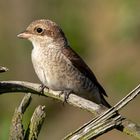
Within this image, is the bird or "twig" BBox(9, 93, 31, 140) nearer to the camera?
"twig" BBox(9, 93, 31, 140)

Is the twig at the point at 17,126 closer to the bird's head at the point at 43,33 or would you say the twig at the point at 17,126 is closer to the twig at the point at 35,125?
the twig at the point at 35,125

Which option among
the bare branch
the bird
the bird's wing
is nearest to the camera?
the bare branch

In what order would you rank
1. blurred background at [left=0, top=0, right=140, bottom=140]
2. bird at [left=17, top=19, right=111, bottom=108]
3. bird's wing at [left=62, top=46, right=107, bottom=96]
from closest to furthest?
bird at [left=17, top=19, right=111, bottom=108] → bird's wing at [left=62, top=46, right=107, bottom=96] → blurred background at [left=0, top=0, right=140, bottom=140]

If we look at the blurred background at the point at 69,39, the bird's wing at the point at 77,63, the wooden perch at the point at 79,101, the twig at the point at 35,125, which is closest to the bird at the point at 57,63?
the bird's wing at the point at 77,63

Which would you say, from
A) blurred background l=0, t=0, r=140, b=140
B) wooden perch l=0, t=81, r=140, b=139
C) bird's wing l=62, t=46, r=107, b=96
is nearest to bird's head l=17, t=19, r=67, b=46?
bird's wing l=62, t=46, r=107, b=96

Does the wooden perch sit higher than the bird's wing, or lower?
lower

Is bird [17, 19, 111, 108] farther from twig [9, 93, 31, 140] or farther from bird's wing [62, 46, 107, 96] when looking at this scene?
twig [9, 93, 31, 140]

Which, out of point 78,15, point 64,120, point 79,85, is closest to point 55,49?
point 79,85

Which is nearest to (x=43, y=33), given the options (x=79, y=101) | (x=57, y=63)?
(x=57, y=63)

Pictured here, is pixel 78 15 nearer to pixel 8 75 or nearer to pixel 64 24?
pixel 64 24
